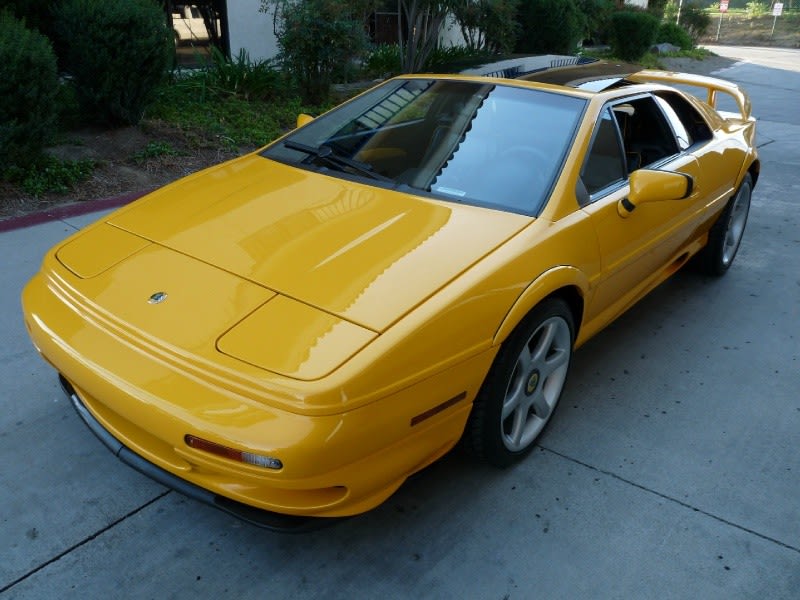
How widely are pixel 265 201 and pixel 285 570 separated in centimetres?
144

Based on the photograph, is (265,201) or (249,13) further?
(249,13)

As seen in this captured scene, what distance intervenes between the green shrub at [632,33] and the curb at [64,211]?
1443 cm

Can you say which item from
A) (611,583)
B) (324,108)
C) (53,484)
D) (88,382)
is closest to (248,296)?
(88,382)

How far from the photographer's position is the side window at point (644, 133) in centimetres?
356

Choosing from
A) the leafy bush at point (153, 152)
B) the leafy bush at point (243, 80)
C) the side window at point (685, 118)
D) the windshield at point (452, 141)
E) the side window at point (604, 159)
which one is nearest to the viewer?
the windshield at point (452, 141)

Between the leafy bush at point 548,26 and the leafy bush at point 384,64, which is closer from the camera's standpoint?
the leafy bush at point 384,64

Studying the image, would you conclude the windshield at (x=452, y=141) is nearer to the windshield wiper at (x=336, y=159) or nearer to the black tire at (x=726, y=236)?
the windshield wiper at (x=336, y=159)

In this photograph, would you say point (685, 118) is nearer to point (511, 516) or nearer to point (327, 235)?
point (327, 235)

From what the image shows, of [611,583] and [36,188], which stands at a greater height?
[36,188]

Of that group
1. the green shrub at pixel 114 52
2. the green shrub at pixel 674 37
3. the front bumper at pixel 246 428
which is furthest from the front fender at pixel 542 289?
the green shrub at pixel 674 37

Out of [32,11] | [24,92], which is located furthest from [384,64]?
[24,92]

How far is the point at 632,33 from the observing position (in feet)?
55.7

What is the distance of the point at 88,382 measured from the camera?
2291 millimetres

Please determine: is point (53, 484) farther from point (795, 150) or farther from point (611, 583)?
point (795, 150)
